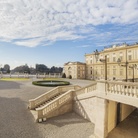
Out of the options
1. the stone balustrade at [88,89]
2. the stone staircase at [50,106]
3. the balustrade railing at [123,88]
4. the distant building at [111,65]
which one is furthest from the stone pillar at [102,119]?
the distant building at [111,65]

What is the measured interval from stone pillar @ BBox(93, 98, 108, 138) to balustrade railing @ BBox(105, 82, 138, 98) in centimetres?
87

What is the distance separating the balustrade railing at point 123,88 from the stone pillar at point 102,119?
873 mm

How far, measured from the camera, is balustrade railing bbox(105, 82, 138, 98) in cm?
733

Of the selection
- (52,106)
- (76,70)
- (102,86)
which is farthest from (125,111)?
(76,70)

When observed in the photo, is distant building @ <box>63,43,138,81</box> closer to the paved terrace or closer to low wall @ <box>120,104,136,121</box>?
Result: low wall @ <box>120,104,136,121</box>

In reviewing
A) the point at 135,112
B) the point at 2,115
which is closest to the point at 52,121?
the point at 2,115

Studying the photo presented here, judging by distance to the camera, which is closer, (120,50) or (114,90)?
(114,90)

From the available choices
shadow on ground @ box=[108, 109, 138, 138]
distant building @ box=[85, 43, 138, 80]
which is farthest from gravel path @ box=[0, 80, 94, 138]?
distant building @ box=[85, 43, 138, 80]

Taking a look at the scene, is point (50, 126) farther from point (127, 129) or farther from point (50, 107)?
point (127, 129)

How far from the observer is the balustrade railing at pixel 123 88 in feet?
24.0

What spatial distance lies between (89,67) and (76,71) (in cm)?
432

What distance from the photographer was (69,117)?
11.8 m

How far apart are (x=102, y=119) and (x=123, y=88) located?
8.23 ft

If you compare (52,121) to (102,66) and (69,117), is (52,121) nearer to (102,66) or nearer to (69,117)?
(69,117)
